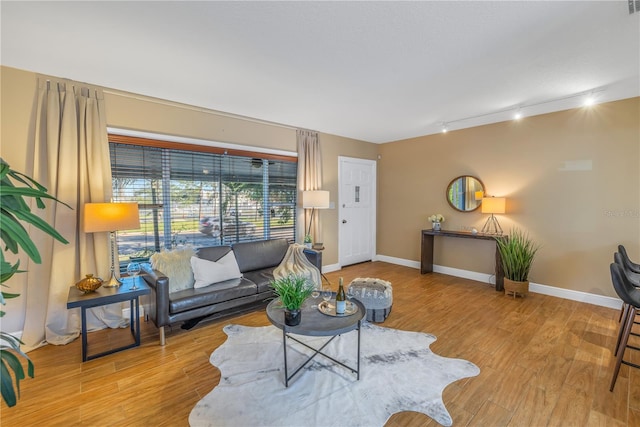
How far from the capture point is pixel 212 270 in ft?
10.8

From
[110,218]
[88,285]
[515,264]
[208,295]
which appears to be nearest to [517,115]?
[515,264]

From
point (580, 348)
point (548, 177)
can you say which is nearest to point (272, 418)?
point (580, 348)

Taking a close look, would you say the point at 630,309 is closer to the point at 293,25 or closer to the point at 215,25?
the point at 293,25

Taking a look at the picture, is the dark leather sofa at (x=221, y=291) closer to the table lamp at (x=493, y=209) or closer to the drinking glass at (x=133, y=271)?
the drinking glass at (x=133, y=271)

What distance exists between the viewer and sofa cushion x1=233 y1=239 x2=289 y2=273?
387 cm

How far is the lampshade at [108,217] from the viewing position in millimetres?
2594

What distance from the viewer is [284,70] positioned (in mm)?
2719

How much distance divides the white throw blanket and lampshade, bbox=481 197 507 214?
2.82 metres

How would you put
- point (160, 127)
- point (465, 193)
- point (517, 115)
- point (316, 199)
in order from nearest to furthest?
point (160, 127)
point (517, 115)
point (316, 199)
point (465, 193)

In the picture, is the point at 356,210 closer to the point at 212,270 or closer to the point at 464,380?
the point at 212,270

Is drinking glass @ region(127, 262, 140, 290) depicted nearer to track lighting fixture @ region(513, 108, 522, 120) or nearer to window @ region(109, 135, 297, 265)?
window @ region(109, 135, 297, 265)

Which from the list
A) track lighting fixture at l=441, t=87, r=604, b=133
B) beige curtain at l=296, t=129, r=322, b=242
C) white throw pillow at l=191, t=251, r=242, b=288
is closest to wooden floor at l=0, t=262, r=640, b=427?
white throw pillow at l=191, t=251, r=242, b=288

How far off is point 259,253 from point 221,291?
989 millimetres

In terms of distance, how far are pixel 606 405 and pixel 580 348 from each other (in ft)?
2.82
